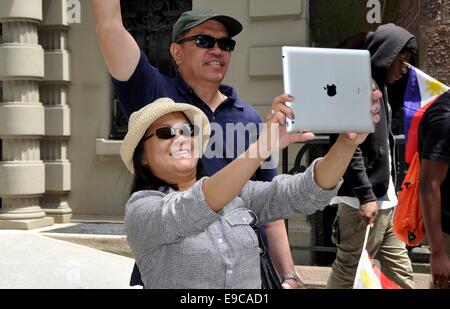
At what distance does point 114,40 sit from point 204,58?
0.40m

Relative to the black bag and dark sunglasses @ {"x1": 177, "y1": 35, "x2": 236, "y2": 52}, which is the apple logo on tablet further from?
dark sunglasses @ {"x1": 177, "y1": 35, "x2": 236, "y2": 52}

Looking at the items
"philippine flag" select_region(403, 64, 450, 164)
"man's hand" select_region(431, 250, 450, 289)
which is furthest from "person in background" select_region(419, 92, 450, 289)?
"philippine flag" select_region(403, 64, 450, 164)

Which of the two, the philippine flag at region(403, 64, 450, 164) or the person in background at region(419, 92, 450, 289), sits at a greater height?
the philippine flag at region(403, 64, 450, 164)

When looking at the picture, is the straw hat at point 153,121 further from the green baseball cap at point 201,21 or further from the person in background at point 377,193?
the person in background at point 377,193

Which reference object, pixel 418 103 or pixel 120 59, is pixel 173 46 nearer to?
pixel 120 59

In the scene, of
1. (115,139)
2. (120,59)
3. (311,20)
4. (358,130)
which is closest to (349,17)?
(311,20)

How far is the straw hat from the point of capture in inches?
84.8

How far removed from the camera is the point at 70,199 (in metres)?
8.80

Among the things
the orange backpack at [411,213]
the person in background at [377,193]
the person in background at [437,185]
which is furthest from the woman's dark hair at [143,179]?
the person in background at [377,193]

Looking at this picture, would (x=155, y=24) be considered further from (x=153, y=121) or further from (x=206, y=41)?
(x=153, y=121)

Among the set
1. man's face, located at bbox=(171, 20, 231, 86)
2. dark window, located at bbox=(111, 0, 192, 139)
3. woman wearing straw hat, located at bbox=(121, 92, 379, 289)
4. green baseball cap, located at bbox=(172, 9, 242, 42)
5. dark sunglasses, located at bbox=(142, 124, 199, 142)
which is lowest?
woman wearing straw hat, located at bbox=(121, 92, 379, 289)

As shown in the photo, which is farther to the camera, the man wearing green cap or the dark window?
the dark window

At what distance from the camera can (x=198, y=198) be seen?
1.88m

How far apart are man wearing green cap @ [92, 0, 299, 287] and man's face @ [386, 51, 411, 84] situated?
1277 millimetres
